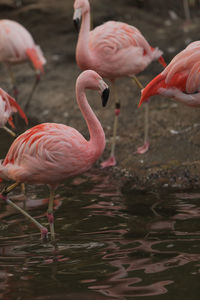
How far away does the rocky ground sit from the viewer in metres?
5.16

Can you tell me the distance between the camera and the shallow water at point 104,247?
311 cm

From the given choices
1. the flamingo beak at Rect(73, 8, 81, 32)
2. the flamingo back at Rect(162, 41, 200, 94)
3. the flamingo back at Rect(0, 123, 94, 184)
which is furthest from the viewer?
the flamingo beak at Rect(73, 8, 81, 32)

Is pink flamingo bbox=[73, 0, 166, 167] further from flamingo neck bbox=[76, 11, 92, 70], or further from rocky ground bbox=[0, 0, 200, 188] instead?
rocky ground bbox=[0, 0, 200, 188]

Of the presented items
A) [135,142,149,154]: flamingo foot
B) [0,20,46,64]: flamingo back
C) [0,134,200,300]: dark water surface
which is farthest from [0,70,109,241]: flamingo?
[0,20,46,64]: flamingo back

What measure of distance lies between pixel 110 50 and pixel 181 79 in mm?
1012

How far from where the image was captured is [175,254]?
11.4 ft

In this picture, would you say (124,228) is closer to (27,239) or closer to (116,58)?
(27,239)

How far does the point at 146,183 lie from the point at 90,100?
82.3 inches

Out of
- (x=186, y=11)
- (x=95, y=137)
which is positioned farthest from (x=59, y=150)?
(x=186, y=11)

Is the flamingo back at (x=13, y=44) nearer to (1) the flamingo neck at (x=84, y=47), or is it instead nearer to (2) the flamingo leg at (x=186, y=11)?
(1) the flamingo neck at (x=84, y=47)

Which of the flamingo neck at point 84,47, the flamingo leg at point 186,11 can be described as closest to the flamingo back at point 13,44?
the flamingo neck at point 84,47

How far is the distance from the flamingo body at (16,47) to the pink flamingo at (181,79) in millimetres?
2325

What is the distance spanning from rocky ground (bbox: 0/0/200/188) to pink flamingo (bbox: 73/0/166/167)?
0.90 feet

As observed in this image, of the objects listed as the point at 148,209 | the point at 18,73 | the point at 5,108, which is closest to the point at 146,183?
the point at 148,209
